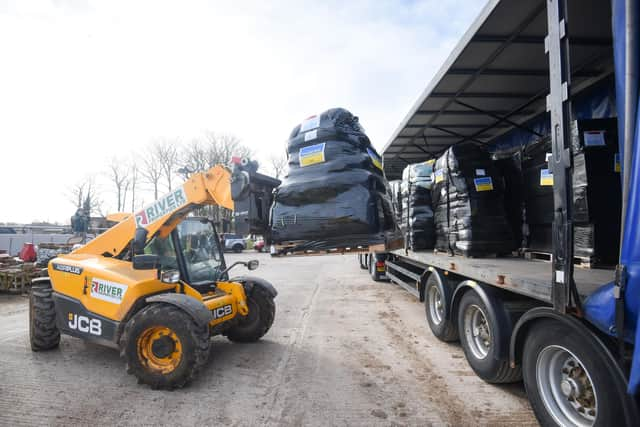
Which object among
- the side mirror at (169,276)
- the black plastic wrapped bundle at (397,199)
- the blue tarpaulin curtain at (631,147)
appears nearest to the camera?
the blue tarpaulin curtain at (631,147)

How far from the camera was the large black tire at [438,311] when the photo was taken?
4.53 meters

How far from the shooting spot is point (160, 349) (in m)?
3.46

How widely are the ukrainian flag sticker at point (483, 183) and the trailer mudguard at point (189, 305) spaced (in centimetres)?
335

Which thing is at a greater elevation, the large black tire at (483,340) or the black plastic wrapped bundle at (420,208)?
the black plastic wrapped bundle at (420,208)

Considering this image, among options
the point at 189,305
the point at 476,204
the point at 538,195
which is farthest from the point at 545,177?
the point at 189,305

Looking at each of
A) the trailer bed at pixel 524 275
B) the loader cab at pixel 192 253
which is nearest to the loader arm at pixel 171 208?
the loader cab at pixel 192 253

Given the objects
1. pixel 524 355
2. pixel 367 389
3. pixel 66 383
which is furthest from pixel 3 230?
pixel 524 355

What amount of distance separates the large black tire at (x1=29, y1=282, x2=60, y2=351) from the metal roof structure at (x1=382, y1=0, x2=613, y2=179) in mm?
5548

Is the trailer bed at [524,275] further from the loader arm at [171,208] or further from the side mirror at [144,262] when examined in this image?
the side mirror at [144,262]

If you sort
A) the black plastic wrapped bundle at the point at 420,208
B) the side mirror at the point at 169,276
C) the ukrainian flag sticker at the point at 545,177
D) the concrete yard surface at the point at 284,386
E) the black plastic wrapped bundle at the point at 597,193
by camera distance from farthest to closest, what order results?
the black plastic wrapped bundle at the point at 420,208 < the ukrainian flag sticker at the point at 545,177 < the side mirror at the point at 169,276 < the black plastic wrapped bundle at the point at 597,193 < the concrete yard surface at the point at 284,386

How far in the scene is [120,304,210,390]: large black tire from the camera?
11.0 ft

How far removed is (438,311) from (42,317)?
16.1 feet

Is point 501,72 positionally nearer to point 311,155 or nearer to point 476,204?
point 476,204

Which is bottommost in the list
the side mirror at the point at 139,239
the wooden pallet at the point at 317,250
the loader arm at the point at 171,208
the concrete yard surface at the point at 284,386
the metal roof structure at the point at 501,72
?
the concrete yard surface at the point at 284,386
